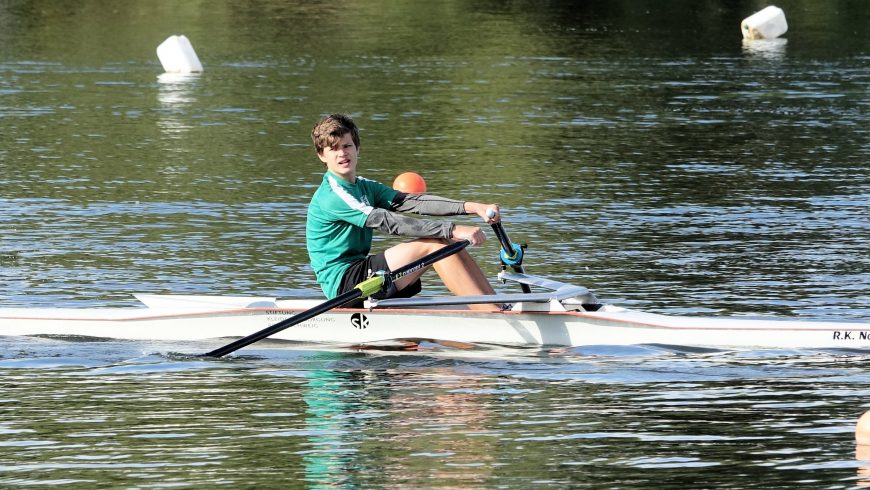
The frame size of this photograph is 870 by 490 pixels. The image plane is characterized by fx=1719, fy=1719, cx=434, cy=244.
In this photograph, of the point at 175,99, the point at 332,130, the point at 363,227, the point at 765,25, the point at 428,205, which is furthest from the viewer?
the point at 765,25

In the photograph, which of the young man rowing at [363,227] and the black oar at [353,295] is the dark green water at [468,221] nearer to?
the black oar at [353,295]

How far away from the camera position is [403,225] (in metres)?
10.6

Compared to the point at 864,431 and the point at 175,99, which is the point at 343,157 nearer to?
the point at 864,431

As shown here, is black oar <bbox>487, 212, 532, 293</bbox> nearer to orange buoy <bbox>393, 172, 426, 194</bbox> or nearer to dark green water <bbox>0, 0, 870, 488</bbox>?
dark green water <bbox>0, 0, 870, 488</bbox>

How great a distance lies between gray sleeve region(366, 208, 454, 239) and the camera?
1062cm

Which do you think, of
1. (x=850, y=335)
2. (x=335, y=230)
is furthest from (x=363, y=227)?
(x=850, y=335)

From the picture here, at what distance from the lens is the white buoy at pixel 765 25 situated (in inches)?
1566

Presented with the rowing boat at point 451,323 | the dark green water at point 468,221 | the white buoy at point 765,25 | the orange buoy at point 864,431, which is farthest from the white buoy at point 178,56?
the orange buoy at point 864,431

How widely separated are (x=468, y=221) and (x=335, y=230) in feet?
18.5

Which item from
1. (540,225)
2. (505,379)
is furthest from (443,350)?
(540,225)

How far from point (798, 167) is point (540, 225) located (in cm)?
538

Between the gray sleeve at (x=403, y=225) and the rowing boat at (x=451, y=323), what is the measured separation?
0.42m

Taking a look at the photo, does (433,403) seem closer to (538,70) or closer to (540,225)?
(540,225)

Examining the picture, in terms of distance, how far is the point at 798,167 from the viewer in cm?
2030
